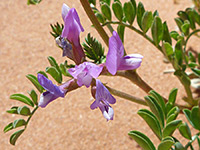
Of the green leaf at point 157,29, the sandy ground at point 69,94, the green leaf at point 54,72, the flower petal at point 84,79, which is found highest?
the flower petal at point 84,79

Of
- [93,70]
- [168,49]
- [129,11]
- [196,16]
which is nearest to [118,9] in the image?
[129,11]

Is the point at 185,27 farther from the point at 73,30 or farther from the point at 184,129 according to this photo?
the point at 73,30

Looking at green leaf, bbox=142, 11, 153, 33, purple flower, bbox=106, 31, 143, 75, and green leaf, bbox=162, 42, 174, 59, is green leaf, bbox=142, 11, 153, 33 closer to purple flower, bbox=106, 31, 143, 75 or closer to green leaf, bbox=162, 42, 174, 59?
green leaf, bbox=162, 42, 174, 59

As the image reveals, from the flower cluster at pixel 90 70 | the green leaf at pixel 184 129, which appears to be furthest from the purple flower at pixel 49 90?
the green leaf at pixel 184 129

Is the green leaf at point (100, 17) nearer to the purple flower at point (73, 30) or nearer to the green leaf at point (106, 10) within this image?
the green leaf at point (106, 10)

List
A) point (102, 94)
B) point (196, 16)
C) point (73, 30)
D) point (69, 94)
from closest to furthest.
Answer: point (102, 94), point (73, 30), point (196, 16), point (69, 94)
